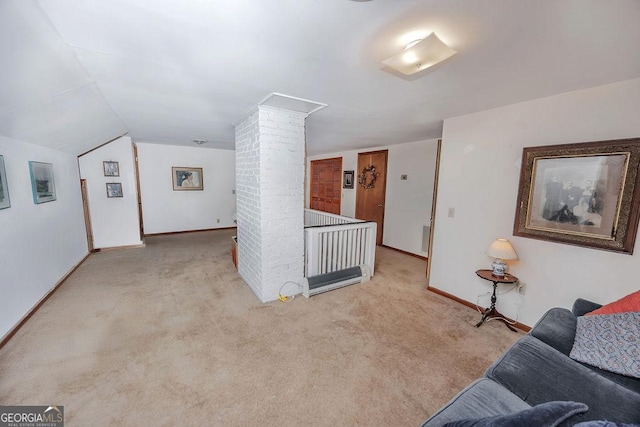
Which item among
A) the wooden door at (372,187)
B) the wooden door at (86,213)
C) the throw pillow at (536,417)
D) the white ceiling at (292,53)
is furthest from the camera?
the wooden door at (372,187)

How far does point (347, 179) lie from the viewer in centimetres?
608

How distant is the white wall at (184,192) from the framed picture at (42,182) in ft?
8.00

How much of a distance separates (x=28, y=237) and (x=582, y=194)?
17.5 feet

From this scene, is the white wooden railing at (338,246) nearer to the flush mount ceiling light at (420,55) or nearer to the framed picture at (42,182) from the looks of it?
Answer: the flush mount ceiling light at (420,55)

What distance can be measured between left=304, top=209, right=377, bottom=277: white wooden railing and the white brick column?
154mm

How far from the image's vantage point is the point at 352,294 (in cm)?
310

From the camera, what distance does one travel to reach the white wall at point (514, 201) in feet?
6.25

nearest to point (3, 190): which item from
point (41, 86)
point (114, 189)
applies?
point (41, 86)

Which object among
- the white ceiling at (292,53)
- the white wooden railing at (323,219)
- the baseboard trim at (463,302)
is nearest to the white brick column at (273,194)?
the white ceiling at (292,53)

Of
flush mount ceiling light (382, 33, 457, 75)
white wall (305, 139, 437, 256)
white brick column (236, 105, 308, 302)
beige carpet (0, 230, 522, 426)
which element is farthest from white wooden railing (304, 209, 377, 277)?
flush mount ceiling light (382, 33, 457, 75)

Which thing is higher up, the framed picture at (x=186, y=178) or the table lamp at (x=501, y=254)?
the framed picture at (x=186, y=178)

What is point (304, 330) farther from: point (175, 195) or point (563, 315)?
point (175, 195)

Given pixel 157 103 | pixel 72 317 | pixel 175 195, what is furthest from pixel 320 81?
pixel 175 195

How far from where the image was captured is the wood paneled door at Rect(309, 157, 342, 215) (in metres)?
6.41
